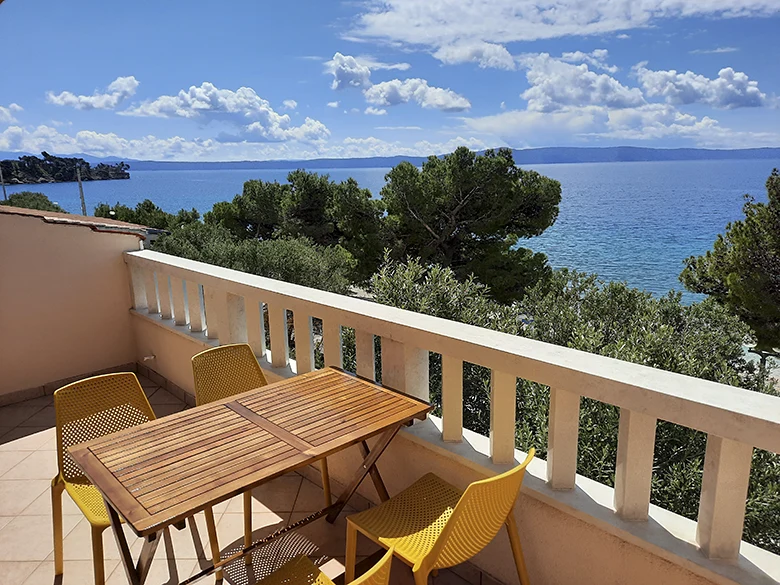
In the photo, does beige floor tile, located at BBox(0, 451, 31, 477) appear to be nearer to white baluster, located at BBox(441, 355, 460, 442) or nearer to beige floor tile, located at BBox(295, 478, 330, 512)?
beige floor tile, located at BBox(295, 478, 330, 512)

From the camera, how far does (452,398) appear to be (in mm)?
2217

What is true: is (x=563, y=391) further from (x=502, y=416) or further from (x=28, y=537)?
(x=28, y=537)

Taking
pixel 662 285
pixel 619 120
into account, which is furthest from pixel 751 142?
pixel 662 285

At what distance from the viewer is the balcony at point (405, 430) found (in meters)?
1.57

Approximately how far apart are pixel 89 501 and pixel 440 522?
133cm

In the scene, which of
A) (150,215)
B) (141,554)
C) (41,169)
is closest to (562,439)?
(141,554)

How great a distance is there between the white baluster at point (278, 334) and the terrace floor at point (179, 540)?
0.66 metres

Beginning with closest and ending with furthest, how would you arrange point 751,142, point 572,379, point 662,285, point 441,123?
point 572,379 < point 662,285 < point 441,123 < point 751,142

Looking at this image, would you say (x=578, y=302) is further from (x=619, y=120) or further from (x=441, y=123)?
(x=619, y=120)

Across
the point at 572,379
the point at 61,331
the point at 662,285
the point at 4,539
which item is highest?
the point at 572,379

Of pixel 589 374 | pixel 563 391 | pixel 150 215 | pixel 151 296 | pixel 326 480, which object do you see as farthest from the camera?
pixel 150 215

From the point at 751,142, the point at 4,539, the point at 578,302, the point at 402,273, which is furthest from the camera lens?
the point at 751,142

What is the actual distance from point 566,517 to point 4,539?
8.39 feet

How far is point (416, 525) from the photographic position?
185 centimetres
